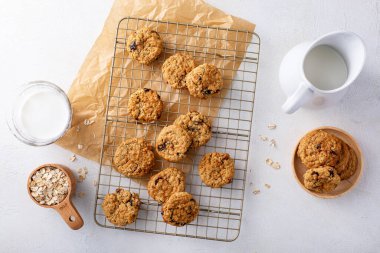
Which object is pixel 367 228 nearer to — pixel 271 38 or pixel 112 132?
pixel 271 38

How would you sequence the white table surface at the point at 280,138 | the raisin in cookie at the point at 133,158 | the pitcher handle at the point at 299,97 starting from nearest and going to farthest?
the pitcher handle at the point at 299,97
the raisin in cookie at the point at 133,158
the white table surface at the point at 280,138

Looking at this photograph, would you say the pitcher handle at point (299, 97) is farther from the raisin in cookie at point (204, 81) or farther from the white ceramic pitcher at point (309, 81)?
the raisin in cookie at point (204, 81)

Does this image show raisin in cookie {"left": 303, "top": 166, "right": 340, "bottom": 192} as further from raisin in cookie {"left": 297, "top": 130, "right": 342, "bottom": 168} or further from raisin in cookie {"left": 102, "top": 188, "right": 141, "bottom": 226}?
raisin in cookie {"left": 102, "top": 188, "right": 141, "bottom": 226}

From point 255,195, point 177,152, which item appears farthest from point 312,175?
point 177,152

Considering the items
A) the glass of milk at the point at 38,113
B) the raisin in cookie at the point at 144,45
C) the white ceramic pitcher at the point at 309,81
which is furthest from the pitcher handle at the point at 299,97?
the glass of milk at the point at 38,113

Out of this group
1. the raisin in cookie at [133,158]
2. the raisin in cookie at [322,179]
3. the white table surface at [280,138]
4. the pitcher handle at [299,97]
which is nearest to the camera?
the pitcher handle at [299,97]

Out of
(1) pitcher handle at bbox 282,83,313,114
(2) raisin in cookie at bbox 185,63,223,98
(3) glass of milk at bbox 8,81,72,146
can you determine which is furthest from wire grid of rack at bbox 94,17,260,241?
(1) pitcher handle at bbox 282,83,313,114
